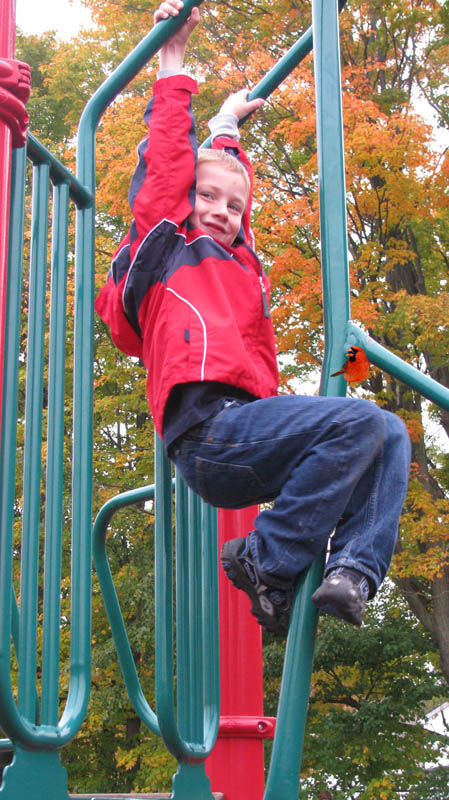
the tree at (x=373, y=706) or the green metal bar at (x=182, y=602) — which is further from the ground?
the green metal bar at (x=182, y=602)

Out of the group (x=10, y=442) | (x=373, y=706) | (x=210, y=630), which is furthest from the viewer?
(x=373, y=706)

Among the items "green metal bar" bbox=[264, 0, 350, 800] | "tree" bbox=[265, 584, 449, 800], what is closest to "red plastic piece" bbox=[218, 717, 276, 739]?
"green metal bar" bbox=[264, 0, 350, 800]

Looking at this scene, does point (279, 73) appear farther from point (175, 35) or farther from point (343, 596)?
point (343, 596)

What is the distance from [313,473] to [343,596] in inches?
9.6

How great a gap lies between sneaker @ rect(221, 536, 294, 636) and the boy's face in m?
A: 0.69

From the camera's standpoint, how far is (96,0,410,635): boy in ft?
4.19

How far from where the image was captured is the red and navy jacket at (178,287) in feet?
4.81

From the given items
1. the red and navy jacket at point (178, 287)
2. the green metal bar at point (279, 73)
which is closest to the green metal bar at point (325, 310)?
the red and navy jacket at point (178, 287)

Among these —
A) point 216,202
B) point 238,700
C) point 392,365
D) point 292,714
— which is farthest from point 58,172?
point 238,700

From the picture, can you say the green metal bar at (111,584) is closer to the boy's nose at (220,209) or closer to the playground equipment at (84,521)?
the playground equipment at (84,521)

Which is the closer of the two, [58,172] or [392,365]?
[392,365]

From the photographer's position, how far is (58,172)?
1723 mm

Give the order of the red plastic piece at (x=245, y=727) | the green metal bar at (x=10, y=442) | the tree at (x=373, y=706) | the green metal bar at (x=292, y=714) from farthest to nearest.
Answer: the tree at (x=373, y=706)
the red plastic piece at (x=245, y=727)
the green metal bar at (x=10, y=442)
the green metal bar at (x=292, y=714)

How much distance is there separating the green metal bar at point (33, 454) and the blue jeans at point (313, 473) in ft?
0.92
